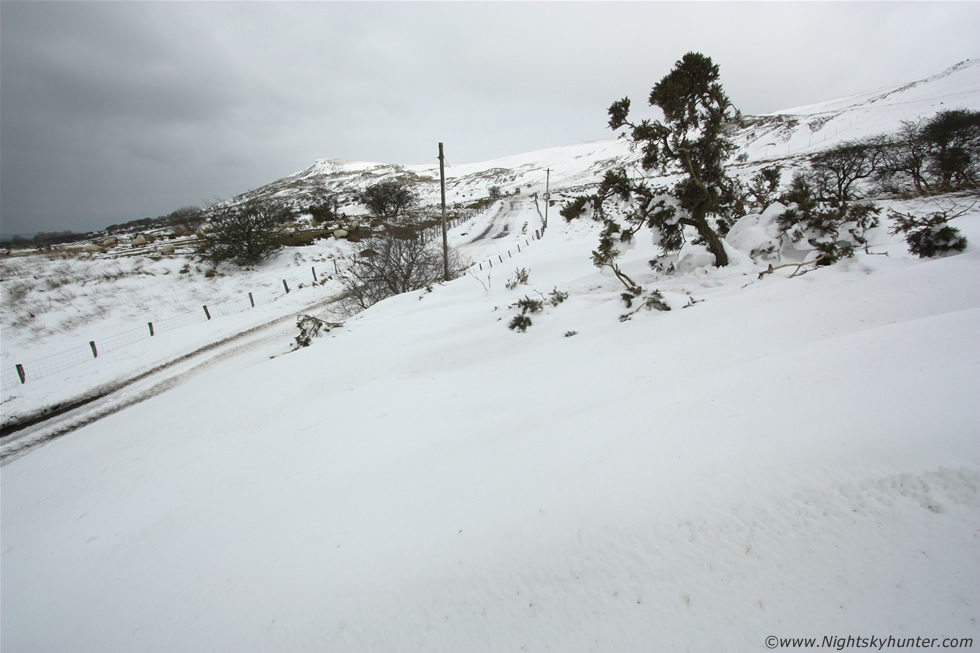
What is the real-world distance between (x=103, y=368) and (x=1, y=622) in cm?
1266

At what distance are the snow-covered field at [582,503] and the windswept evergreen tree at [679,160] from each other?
3.21 m

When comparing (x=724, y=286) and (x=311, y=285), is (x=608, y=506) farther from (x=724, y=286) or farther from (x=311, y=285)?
(x=311, y=285)

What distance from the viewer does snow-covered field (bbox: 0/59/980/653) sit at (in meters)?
1.75

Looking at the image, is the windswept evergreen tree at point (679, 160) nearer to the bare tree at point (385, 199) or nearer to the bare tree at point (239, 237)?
the bare tree at point (239, 237)

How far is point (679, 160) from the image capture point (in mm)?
8312

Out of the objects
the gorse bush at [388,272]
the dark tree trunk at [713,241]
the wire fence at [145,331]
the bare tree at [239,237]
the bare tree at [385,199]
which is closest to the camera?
the dark tree trunk at [713,241]

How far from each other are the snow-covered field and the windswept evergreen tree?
10.5 feet

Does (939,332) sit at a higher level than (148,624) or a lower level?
higher

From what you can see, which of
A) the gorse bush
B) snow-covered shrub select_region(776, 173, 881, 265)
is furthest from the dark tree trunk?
the gorse bush

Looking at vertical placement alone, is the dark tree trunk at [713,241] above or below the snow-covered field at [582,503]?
above

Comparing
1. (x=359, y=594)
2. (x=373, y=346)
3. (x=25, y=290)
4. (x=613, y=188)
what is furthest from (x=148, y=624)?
(x=25, y=290)

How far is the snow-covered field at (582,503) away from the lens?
1.75 meters

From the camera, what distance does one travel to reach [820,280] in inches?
208

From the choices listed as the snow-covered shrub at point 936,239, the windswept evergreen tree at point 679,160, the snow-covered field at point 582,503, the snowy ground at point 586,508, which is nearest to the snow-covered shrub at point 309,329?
the snow-covered field at point 582,503
